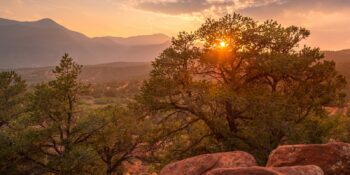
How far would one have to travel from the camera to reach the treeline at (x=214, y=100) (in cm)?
2309

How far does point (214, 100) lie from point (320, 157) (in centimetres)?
961

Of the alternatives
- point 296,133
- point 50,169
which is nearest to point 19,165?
point 50,169

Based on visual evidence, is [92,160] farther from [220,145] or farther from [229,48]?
[229,48]

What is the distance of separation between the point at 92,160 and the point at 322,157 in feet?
54.6

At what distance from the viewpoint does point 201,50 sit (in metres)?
25.8

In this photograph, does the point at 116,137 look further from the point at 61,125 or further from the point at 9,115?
the point at 9,115

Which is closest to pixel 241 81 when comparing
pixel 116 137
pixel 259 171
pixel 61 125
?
pixel 116 137

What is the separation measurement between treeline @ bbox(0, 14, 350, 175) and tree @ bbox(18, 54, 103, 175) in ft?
0.24

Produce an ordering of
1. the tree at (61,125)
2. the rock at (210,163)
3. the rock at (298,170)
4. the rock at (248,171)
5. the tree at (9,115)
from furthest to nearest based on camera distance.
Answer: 1. the tree at (9,115)
2. the tree at (61,125)
3. the rock at (210,163)
4. the rock at (298,170)
5. the rock at (248,171)

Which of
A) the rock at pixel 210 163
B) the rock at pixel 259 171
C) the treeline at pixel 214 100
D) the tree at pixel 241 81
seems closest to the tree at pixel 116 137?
the treeline at pixel 214 100

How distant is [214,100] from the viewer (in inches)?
896

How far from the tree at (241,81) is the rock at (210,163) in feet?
24.4

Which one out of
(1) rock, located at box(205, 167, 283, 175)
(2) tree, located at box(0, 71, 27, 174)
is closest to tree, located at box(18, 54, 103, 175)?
(2) tree, located at box(0, 71, 27, 174)

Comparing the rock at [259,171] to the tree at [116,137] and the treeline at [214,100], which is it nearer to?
the treeline at [214,100]
